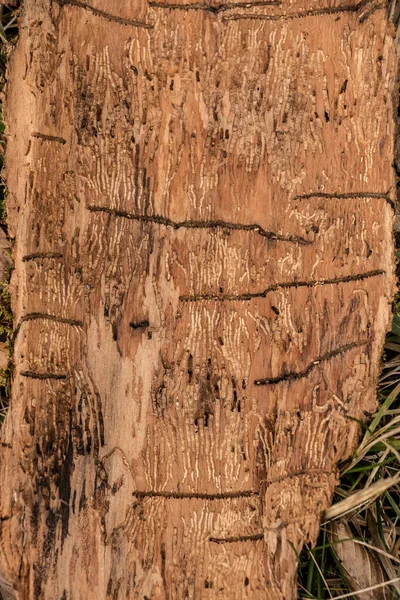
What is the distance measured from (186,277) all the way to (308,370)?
17.5 inches

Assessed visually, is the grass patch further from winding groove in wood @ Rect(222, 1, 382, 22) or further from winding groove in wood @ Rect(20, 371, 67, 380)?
winding groove in wood @ Rect(20, 371, 67, 380)

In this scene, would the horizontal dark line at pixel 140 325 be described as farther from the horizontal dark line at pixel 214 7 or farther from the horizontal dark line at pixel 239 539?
the horizontal dark line at pixel 214 7

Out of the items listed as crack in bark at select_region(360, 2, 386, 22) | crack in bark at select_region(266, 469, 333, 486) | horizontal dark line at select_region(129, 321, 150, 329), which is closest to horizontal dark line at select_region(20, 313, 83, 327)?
horizontal dark line at select_region(129, 321, 150, 329)

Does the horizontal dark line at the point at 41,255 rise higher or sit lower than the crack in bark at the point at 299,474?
higher

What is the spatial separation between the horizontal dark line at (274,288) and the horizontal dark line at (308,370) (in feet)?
0.63

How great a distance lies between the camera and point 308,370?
2016 millimetres

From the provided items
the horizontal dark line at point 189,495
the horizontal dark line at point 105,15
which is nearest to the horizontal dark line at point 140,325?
the horizontal dark line at point 189,495

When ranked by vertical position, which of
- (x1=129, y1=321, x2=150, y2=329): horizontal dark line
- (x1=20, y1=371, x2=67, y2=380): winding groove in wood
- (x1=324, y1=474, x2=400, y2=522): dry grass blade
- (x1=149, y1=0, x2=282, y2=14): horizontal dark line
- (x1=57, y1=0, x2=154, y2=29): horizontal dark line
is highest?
(x1=149, y1=0, x2=282, y2=14): horizontal dark line

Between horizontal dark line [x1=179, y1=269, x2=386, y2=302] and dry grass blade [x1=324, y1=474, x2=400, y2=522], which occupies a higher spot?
horizontal dark line [x1=179, y1=269, x2=386, y2=302]

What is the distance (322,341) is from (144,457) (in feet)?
2.00

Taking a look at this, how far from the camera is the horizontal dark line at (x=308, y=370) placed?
200 centimetres

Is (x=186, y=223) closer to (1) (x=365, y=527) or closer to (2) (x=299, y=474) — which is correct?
(2) (x=299, y=474)

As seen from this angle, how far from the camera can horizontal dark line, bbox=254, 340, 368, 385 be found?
1997 millimetres

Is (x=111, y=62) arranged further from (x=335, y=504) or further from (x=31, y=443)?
(x=335, y=504)
